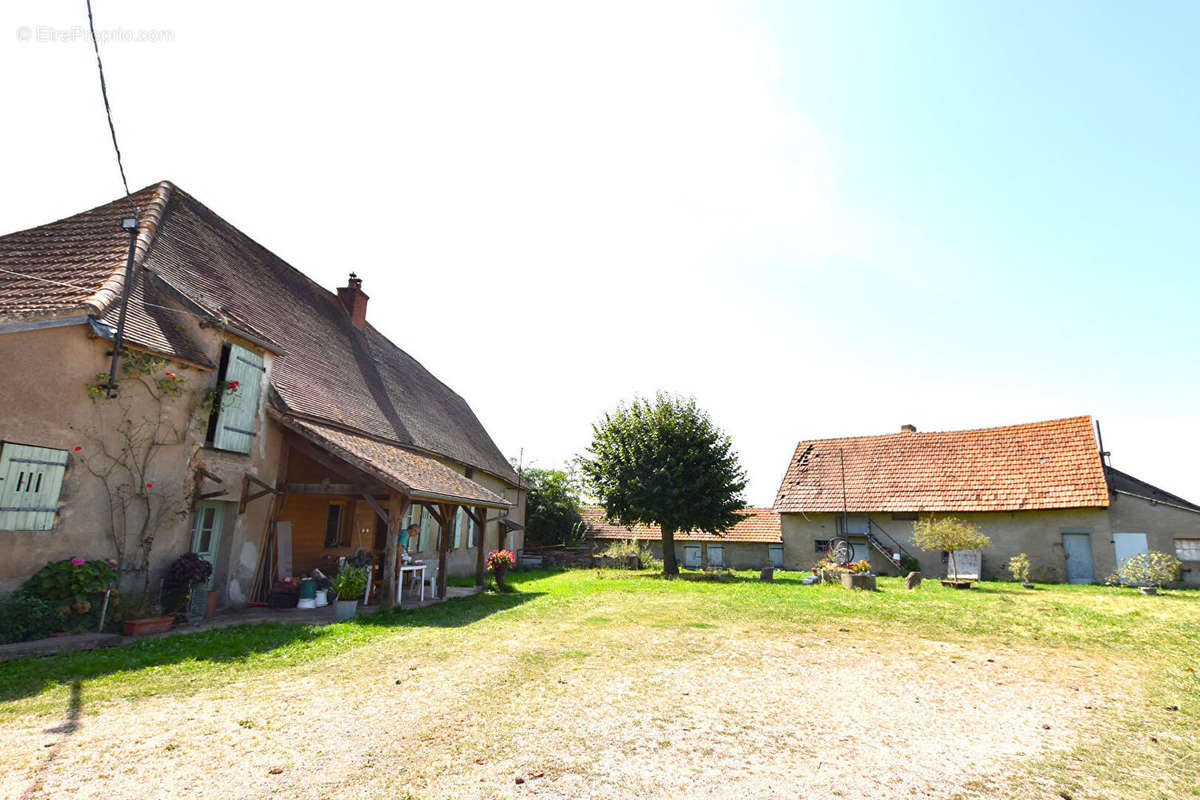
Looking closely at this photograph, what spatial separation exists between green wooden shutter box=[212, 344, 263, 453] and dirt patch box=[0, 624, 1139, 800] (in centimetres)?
483

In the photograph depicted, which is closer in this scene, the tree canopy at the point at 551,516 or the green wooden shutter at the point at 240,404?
the green wooden shutter at the point at 240,404

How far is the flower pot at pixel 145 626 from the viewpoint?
7.75 m

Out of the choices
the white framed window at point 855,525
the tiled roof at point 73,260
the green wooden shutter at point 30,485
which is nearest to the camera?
the green wooden shutter at point 30,485

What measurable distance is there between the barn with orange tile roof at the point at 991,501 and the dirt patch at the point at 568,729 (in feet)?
57.5

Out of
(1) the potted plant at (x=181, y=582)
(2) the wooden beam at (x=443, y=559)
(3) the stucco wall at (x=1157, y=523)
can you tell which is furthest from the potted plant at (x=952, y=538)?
(1) the potted plant at (x=181, y=582)

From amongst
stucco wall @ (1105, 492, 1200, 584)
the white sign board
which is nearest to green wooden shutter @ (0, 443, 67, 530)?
the white sign board

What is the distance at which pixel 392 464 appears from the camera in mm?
11562

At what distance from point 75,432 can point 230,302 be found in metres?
4.98

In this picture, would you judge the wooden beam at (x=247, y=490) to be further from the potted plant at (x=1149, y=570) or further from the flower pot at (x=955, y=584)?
the potted plant at (x=1149, y=570)

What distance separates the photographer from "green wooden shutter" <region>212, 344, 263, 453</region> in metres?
9.87

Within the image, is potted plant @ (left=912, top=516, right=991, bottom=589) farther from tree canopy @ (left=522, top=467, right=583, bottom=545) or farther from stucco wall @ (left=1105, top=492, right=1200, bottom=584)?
tree canopy @ (left=522, top=467, right=583, bottom=545)

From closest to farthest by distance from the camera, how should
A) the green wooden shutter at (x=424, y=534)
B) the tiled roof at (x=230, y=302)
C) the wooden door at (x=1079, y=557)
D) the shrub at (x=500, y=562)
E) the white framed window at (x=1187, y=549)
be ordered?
the tiled roof at (x=230, y=302) < the shrub at (x=500, y=562) < the green wooden shutter at (x=424, y=534) < the white framed window at (x=1187, y=549) < the wooden door at (x=1079, y=557)

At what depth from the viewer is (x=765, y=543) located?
30688 millimetres

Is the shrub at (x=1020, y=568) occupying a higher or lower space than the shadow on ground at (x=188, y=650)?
Result: higher
